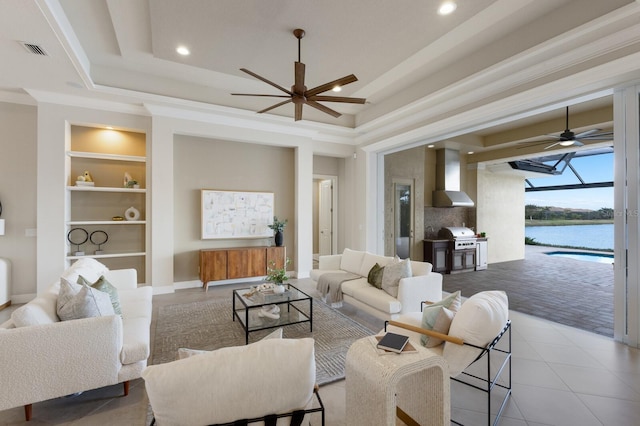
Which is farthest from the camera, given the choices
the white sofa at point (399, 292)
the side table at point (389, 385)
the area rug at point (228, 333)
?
the white sofa at point (399, 292)

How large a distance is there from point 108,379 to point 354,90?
4.89 meters

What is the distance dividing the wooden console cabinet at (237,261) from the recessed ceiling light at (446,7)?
4.43m

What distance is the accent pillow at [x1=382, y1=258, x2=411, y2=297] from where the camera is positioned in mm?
3479

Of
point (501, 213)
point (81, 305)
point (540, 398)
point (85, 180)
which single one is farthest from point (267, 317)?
point (501, 213)

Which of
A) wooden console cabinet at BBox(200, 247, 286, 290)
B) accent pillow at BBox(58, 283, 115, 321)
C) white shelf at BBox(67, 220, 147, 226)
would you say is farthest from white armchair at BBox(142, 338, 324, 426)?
white shelf at BBox(67, 220, 147, 226)

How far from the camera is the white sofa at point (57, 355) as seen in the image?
1.81 meters

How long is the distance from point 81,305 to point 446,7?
4.09 m

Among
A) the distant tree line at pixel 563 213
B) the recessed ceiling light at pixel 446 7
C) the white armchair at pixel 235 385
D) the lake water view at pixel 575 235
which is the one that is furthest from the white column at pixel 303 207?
the lake water view at pixel 575 235

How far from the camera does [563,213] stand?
10812 millimetres

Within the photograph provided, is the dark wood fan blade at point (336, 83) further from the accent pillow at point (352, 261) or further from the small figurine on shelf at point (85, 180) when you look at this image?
the small figurine on shelf at point (85, 180)

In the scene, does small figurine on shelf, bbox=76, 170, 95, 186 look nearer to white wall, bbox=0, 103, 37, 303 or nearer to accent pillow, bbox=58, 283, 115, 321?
white wall, bbox=0, 103, 37, 303

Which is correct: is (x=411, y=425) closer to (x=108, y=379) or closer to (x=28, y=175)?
(x=108, y=379)

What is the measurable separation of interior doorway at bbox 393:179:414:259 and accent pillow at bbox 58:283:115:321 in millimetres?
5871

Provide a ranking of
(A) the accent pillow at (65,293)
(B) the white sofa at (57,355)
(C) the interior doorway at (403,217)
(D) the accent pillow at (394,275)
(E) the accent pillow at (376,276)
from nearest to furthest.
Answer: (B) the white sofa at (57,355)
(A) the accent pillow at (65,293)
(D) the accent pillow at (394,275)
(E) the accent pillow at (376,276)
(C) the interior doorway at (403,217)
